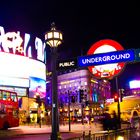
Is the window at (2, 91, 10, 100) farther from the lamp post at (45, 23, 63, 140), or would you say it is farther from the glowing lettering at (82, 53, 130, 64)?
the glowing lettering at (82, 53, 130, 64)

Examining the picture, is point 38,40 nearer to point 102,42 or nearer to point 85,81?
point 102,42

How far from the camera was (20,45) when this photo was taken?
195 feet

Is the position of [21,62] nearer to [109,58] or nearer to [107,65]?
[109,58]

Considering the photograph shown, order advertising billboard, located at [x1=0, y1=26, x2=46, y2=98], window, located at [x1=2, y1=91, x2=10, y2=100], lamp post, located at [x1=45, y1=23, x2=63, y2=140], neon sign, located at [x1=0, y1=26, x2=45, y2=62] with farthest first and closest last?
advertising billboard, located at [x1=0, y1=26, x2=46, y2=98] < neon sign, located at [x1=0, y1=26, x2=45, y2=62] < window, located at [x1=2, y1=91, x2=10, y2=100] < lamp post, located at [x1=45, y1=23, x2=63, y2=140]

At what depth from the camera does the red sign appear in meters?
9.69

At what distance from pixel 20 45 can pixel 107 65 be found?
5025 centimetres

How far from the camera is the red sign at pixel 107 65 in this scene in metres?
9.69

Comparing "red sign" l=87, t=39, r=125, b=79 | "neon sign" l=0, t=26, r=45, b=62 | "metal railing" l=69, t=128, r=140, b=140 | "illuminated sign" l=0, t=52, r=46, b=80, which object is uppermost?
"neon sign" l=0, t=26, r=45, b=62

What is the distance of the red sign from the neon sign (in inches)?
1870

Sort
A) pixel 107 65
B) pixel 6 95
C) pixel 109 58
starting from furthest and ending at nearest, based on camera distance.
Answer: pixel 6 95 → pixel 109 58 → pixel 107 65

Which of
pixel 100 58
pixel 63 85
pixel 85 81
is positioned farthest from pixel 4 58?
pixel 63 85

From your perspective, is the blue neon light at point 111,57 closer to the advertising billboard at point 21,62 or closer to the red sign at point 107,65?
the red sign at point 107,65

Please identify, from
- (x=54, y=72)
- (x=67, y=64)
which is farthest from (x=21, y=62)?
(x=67, y=64)

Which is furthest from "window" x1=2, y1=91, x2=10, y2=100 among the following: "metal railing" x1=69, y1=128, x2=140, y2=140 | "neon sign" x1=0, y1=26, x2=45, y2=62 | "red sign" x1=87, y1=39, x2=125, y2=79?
"neon sign" x1=0, y1=26, x2=45, y2=62
